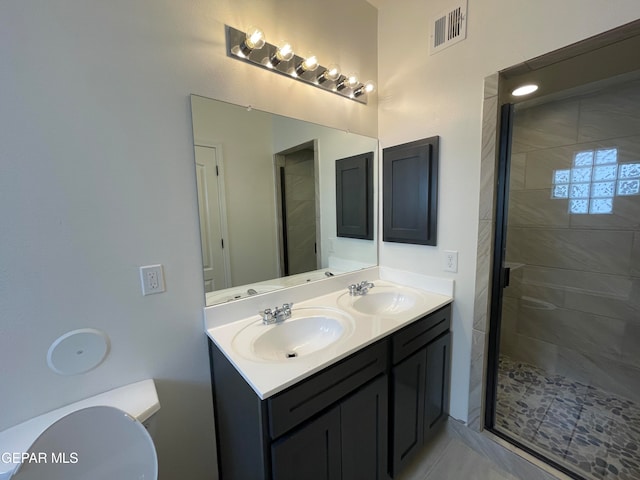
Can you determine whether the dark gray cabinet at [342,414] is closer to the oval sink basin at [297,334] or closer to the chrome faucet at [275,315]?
the oval sink basin at [297,334]

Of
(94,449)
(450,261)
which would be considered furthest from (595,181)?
(94,449)

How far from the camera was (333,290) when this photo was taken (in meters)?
1.67

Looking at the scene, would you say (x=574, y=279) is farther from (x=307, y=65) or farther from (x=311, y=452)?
(x=307, y=65)

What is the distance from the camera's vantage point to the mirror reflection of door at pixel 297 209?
1.47 metres

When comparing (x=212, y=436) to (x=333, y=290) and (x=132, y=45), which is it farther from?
(x=132, y=45)

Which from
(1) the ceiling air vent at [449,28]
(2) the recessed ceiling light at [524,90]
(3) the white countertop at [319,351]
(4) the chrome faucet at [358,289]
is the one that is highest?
(1) the ceiling air vent at [449,28]

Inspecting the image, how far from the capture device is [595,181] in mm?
1818

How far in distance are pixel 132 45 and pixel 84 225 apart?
0.69 meters

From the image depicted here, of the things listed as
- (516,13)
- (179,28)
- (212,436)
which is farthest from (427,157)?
(212,436)

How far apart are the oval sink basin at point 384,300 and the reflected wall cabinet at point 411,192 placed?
→ 0.35m

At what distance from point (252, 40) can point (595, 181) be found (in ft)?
7.94

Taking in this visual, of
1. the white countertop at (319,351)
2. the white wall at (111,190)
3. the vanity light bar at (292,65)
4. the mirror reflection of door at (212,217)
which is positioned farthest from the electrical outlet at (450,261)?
the white wall at (111,190)

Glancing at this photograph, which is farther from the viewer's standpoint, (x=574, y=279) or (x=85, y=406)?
(x=574, y=279)

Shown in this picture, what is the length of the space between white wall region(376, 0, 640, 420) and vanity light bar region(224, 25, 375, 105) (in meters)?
0.30
